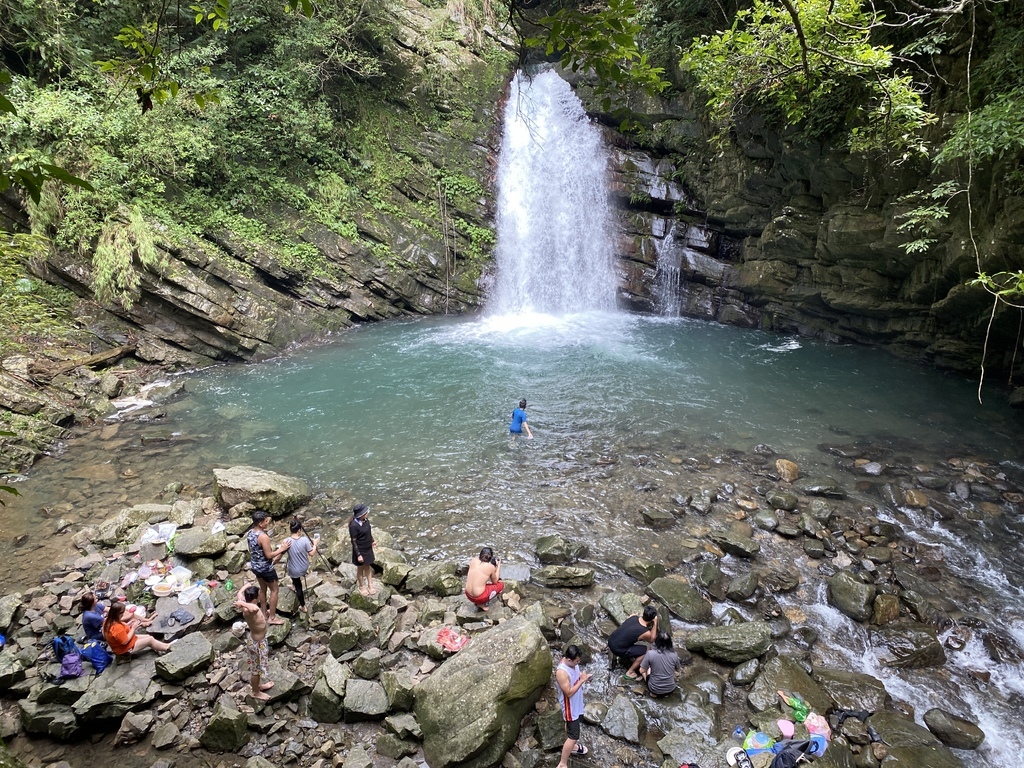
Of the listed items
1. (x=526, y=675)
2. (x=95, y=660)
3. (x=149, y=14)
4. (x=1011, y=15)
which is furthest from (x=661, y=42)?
(x=95, y=660)

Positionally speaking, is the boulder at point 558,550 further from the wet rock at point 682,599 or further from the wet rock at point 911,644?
the wet rock at point 911,644

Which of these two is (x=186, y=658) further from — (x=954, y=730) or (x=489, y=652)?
(x=954, y=730)

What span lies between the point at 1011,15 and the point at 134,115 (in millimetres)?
19534

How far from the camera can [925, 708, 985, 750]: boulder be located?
5.50m

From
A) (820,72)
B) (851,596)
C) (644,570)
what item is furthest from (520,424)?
(820,72)

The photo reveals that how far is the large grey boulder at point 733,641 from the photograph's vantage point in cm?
640

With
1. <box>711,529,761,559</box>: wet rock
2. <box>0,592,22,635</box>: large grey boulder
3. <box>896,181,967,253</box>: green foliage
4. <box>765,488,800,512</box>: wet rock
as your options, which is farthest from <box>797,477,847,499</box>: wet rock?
<box>0,592,22,635</box>: large grey boulder

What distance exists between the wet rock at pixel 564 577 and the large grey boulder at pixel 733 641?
151 centimetres

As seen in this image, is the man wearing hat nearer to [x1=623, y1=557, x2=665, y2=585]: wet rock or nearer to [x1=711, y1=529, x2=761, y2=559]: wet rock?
[x1=623, y1=557, x2=665, y2=585]: wet rock

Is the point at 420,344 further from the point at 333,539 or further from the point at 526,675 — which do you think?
the point at 526,675

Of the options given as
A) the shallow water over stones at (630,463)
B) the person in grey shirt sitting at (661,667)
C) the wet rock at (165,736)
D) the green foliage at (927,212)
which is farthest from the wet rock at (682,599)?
the green foliage at (927,212)

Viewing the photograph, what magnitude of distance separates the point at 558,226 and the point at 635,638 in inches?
679

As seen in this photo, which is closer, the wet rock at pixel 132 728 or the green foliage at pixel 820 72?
the wet rock at pixel 132 728

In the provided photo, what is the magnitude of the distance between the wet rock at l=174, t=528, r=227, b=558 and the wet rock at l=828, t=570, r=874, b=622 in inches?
341
